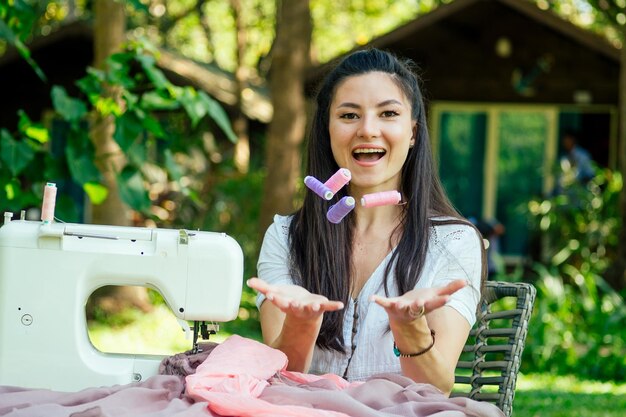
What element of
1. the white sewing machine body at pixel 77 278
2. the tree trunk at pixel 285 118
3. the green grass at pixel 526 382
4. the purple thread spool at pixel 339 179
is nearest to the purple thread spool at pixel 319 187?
the purple thread spool at pixel 339 179

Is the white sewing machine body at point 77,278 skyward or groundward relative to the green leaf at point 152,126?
groundward

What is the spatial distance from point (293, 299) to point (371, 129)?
0.67 m

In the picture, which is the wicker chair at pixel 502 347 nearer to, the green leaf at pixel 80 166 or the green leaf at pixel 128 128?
the green leaf at pixel 128 128

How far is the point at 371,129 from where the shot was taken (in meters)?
2.83

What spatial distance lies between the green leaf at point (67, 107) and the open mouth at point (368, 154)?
8.20 feet

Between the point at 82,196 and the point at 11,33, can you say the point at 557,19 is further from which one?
the point at 11,33

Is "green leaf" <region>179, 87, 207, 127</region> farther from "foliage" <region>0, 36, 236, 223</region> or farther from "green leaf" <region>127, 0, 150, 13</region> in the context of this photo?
"green leaf" <region>127, 0, 150, 13</region>

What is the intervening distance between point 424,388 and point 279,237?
870 mm

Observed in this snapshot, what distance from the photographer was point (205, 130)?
13.0 metres

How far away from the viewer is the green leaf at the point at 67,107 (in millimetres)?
5055

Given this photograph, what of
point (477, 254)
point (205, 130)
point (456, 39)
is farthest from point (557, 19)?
point (477, 254)

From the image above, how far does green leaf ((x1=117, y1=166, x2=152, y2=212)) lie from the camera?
5.28 meters

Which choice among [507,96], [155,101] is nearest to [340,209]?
[155,101]

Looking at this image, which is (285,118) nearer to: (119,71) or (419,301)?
(119,71)
